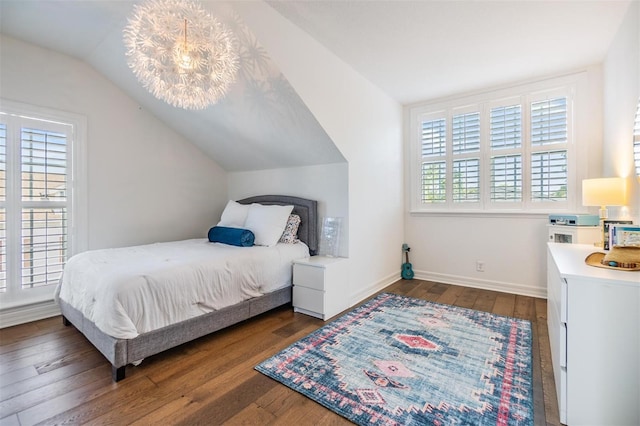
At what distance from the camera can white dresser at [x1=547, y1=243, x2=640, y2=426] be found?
1.31 metres

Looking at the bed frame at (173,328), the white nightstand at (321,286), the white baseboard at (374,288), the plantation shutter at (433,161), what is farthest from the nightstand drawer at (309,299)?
the plantation shutter at (433,161)

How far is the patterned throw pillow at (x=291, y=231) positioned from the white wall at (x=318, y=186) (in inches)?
11.1

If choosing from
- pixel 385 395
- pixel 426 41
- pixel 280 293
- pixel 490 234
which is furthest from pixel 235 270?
pixel 490 234

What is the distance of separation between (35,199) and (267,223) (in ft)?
7.55

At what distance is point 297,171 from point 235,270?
1.58 m

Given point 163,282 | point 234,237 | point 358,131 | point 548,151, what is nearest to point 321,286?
point 234,237

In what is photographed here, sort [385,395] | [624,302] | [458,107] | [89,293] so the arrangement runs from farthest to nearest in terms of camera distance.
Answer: [458,107], [89,293], [385,395], [624,302]

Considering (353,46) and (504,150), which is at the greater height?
(353,46)

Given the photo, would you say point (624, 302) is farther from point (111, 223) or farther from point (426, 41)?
point (111, 223)

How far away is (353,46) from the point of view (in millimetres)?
2756

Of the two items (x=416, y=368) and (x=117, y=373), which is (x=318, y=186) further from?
(x=117, y=373)

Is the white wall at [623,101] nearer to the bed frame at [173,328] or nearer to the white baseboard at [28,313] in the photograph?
the bed frame at [173,328]

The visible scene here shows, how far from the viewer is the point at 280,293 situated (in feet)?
9.68

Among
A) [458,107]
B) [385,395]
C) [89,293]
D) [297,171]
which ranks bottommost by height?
[385,395]
